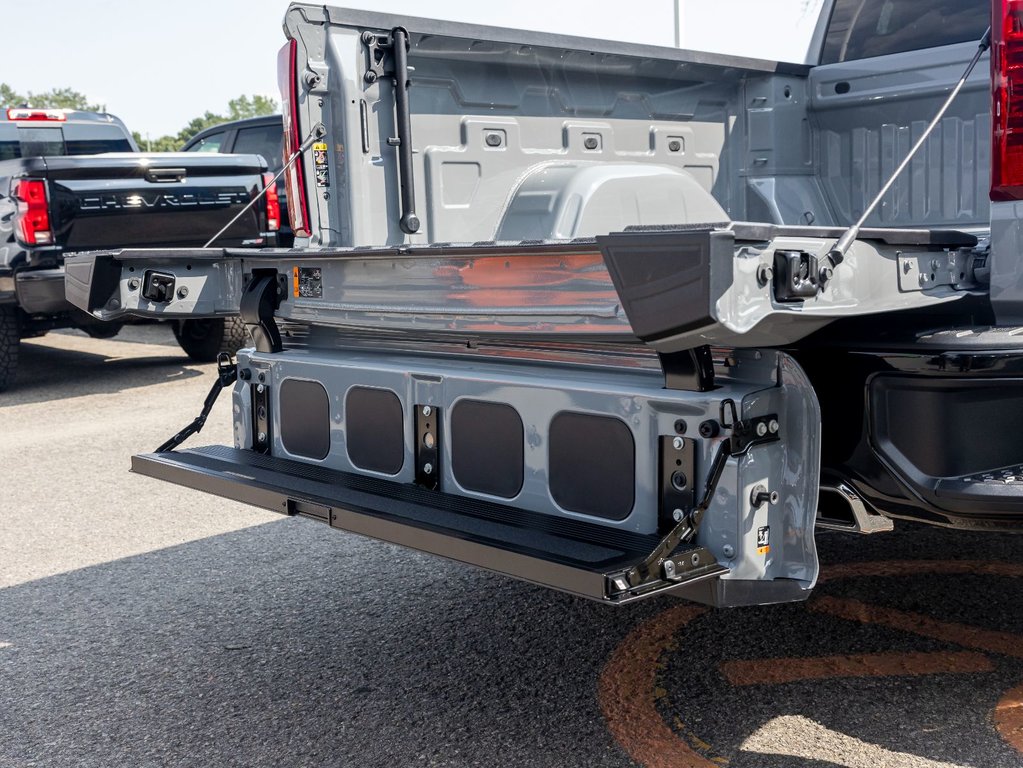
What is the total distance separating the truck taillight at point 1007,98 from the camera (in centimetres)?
242

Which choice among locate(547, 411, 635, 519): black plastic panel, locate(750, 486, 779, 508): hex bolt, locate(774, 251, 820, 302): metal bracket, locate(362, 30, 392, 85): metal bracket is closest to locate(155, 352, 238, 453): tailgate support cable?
locate(362, 30, 392, 85): metal bracket

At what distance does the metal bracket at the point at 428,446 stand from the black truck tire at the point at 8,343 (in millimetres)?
6507

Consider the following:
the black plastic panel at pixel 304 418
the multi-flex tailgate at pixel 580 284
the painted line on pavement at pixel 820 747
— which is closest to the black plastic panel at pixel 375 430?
the black plastic panel at pixel 304 418

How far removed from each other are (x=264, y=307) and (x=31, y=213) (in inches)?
200

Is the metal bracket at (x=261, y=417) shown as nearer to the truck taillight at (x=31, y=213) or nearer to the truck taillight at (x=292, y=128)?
the truck taillight at (x=292, y=128)

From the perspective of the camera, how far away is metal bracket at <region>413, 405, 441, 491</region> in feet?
10.2

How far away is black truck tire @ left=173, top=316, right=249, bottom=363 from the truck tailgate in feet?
3.69

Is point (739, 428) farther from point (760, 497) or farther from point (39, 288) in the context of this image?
point (39, 288)

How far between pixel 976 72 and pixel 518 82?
1646 mm

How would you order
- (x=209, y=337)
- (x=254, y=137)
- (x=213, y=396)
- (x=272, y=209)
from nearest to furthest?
(x=213, y=396) → (x=272, y=209) → (x=209, y=337) → (x=254, y=137)

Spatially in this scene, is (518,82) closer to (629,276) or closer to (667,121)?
(667,121)

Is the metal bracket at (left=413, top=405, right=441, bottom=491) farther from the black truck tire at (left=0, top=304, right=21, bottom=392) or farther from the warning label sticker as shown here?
the black truck tire at (left=0, top=304, right=21, bottom=392)

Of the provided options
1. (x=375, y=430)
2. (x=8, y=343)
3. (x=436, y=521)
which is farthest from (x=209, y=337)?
(x=436, y=521)

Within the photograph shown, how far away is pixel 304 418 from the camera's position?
352 centimetres
